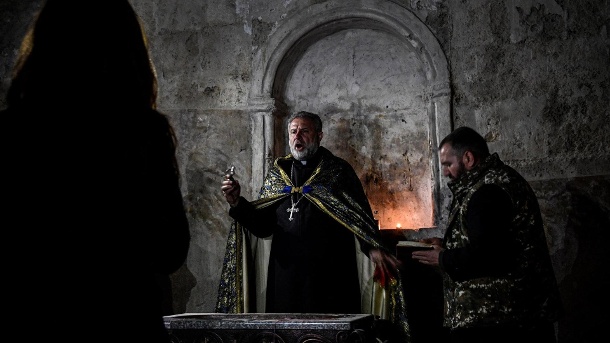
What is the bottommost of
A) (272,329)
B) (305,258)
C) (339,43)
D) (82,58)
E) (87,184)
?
(272,329)

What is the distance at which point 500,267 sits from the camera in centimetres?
287

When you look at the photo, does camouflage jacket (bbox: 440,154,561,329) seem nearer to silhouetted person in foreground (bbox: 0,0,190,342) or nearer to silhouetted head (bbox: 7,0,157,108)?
silhouetted person in foreground (bbox: 0,0,190,342)

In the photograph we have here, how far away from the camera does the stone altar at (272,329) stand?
10.1 feet

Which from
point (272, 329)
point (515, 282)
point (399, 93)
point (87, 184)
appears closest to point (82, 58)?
point (87, 184)

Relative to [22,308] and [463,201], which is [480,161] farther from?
[22,308]

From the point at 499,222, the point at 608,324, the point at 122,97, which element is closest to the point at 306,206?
the point at 499,222

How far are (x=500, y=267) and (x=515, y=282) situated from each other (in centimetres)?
10

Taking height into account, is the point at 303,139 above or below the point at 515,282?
above

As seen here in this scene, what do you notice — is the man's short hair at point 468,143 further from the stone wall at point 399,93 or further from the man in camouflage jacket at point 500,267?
the stone wall at point 399,93

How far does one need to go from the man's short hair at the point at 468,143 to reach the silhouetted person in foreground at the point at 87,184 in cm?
207

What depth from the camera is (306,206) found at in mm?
4387

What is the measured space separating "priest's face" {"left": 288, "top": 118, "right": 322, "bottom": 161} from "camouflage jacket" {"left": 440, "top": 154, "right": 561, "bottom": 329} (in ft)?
5.67

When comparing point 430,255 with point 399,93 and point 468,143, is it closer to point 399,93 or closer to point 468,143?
point 468,143

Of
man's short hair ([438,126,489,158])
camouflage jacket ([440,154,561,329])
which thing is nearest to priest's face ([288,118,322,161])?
man's short hair ([438,126,489,158])
